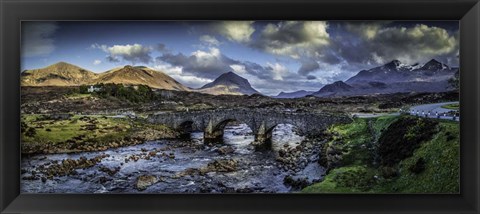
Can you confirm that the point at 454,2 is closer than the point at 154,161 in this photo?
Yes

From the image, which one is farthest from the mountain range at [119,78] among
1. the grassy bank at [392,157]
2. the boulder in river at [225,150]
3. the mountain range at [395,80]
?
the grassy bank at [392,157]

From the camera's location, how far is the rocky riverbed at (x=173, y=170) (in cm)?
314

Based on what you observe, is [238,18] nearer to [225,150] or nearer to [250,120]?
[250,120]

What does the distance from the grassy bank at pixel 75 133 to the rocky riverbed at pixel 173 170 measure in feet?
0.19

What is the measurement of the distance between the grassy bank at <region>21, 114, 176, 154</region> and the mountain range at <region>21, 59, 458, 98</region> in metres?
0.28

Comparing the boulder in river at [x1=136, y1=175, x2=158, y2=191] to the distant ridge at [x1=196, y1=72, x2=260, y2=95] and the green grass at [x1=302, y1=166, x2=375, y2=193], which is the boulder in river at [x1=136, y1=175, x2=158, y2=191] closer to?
the distant ridge at [x1=196, y1=72, x2=260, y2=95]

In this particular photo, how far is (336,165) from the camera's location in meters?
3.19

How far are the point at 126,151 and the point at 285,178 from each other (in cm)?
124

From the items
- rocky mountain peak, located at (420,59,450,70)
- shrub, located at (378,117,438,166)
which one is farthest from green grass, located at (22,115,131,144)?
rocky mountain peak, located at (420,59,450,70)

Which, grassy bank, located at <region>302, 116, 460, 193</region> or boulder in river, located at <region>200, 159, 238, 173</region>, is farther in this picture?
boulder in river, located at <region>200, 159, 238, 173</region>

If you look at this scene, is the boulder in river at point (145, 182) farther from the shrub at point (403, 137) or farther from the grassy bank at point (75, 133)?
the shrub at point (403, 137)

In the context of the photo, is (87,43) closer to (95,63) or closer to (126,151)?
(95,63)

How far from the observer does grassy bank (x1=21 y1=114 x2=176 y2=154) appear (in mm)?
3143
